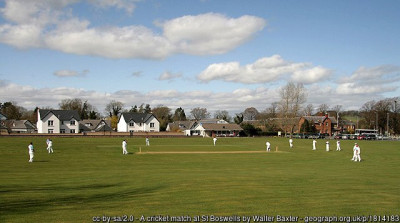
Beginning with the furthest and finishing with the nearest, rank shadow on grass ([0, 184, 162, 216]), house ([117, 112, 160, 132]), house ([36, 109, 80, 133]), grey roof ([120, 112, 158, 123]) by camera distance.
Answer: grey roof ([120, 112, 158, 123]), house ([117, 112, 160, 132]), house ([36, 109, 80, 133]), shadow on grass ([0, 184, 162, 216])

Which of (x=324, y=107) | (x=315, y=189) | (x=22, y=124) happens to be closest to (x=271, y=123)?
(x=324, y=107)

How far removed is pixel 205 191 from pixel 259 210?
14.0ft

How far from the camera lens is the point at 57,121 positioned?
102875 mm

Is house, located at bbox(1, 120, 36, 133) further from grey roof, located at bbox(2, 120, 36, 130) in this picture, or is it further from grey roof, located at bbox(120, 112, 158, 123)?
grey roof, located at bbox(120, 112, 158, 123)

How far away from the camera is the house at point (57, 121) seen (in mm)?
101812

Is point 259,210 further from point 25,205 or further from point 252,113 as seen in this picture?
point 252,113

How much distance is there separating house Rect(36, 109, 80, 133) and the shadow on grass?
90852mm

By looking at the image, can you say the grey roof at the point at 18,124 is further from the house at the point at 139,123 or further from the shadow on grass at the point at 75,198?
the shadow on grass at the point at 75,198

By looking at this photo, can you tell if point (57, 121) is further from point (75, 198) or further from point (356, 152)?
point (75, 198)

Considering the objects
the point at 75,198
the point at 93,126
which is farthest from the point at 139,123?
the point at 75,198

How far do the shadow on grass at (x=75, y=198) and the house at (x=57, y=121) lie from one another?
9085 cm

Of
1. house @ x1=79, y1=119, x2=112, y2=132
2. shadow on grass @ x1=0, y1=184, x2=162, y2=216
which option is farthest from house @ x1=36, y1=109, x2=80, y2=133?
shadow on grass @ x1=0, y1=184, x2=162, y2=216

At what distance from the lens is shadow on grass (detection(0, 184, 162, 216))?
494 inches

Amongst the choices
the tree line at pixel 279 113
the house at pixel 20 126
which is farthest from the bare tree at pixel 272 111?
the house at pixel 20 126
